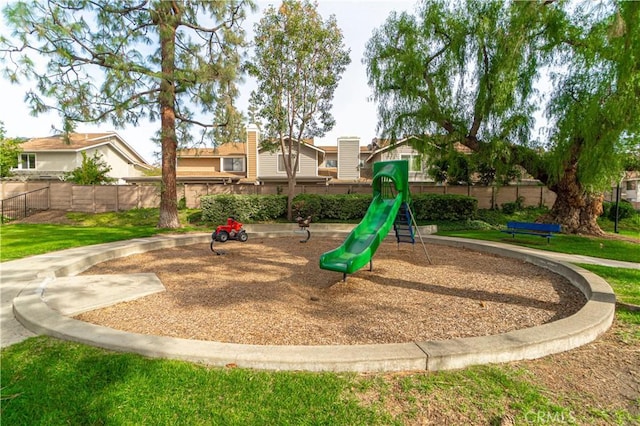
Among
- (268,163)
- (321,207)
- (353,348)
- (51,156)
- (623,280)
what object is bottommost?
(623,280)

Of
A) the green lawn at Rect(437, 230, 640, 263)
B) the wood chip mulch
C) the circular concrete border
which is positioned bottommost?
the wood chip mulch

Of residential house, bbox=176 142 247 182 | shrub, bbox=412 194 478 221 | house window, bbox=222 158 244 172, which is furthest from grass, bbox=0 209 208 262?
house window, bbox=222 158 244 172

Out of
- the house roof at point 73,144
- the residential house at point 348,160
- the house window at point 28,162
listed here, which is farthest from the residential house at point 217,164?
the house window at point 28,162

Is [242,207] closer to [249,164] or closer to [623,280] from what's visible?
[249,164]

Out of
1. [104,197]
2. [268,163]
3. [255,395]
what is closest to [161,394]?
[255,395]

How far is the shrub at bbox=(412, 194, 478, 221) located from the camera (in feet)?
53.2

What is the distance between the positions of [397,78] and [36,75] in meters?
13.3

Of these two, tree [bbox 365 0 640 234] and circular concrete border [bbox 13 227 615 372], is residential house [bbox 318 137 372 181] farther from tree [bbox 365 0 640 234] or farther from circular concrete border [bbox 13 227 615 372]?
circular concrete border [bbox 13 227 615 372]

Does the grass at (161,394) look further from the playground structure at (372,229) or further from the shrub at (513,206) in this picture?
the shrub at (513,206)

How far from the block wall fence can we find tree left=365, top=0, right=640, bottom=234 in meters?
6.15

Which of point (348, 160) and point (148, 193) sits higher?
point (348, 160)

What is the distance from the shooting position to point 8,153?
937 inches

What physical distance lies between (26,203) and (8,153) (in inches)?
311

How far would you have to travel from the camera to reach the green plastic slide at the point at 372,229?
5555mm
